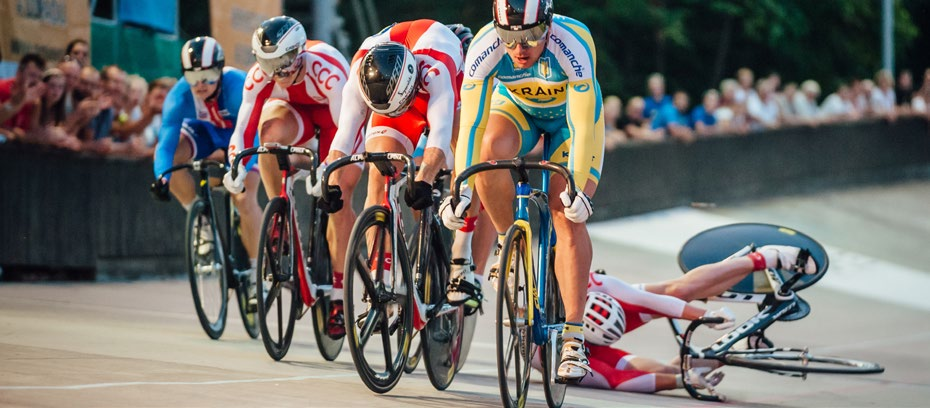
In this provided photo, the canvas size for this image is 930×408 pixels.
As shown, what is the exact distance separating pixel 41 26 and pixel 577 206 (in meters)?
8.22

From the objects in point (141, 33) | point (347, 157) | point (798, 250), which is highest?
point (141, 33)

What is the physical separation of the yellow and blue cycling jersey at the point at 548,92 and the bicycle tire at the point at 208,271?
2.53 m

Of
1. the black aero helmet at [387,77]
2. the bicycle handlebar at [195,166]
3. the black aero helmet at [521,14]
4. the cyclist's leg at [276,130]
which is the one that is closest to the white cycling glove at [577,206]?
the black aero helmet at [521,14]

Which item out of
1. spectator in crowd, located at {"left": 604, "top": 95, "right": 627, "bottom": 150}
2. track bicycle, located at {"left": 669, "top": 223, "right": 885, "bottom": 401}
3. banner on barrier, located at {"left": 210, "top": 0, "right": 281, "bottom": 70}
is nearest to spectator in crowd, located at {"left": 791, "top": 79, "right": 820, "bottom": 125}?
spectator in crowd, located at {"left": 604, "top": 95, "right": 627, "bottom": 150}

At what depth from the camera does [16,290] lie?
1144cm

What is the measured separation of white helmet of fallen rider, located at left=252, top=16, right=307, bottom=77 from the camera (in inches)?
328

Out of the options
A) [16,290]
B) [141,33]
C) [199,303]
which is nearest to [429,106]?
[199,303]

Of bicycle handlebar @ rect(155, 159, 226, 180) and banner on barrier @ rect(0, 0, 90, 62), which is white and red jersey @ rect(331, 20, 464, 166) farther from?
banner on barrier @ rect(0, 0, 90, 62)

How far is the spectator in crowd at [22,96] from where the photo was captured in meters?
12.1

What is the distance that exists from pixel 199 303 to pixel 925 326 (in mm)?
6867

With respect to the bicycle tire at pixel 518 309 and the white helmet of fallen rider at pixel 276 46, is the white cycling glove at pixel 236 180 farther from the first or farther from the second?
the bicycle tire at pixel 518 309

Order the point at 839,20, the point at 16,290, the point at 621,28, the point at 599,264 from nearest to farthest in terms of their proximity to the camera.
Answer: the point at 16,290, the point at 599,264, the point at 621,28, the point at 839,20

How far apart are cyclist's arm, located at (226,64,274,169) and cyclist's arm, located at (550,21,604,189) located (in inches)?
85.5

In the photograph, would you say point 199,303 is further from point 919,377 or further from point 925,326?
point 925,326
